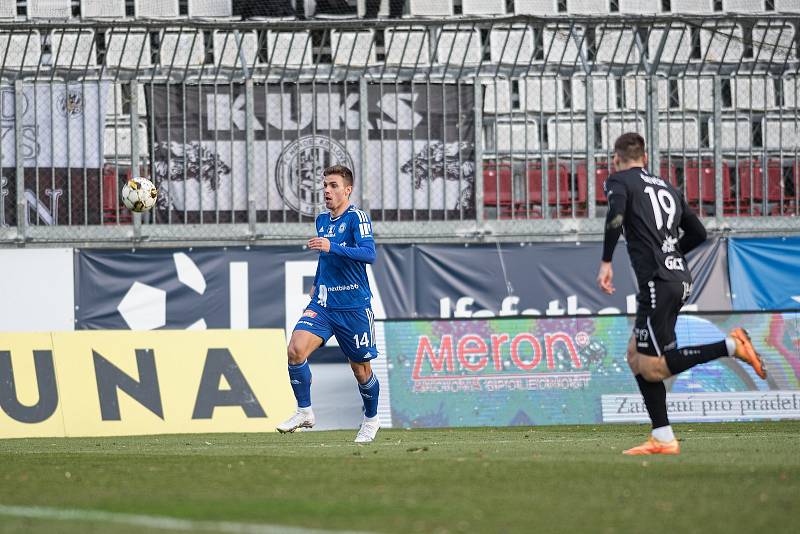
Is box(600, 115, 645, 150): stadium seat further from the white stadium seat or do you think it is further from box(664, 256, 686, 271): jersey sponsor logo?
box(664, 256, 686, 271): jersey sponsor logo

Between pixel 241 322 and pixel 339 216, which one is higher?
pixel 339 216

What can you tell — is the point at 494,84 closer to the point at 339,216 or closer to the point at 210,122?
the point at 210,122

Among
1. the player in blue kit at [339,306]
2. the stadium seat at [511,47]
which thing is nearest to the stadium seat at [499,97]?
the stadium seat at [511,47]

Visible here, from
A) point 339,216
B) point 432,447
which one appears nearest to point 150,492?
point 432,447

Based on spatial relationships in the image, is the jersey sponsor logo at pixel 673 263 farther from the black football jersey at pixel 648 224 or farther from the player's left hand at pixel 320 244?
the player's left hand at pixel 320 244

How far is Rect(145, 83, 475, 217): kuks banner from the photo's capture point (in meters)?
16.8

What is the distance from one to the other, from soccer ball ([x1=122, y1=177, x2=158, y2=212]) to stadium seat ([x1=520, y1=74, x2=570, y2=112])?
5336mm

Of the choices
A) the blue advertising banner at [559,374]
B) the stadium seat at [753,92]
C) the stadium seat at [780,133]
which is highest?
the stadium seat at [753,92]

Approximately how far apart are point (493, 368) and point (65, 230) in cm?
575

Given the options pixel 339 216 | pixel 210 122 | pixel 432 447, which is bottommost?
pixel 432 447

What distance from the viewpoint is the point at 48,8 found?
2208 cm

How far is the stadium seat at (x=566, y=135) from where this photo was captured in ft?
56.4

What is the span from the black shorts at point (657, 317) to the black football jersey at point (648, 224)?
0.07m

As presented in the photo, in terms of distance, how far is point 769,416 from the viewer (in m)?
15.0
